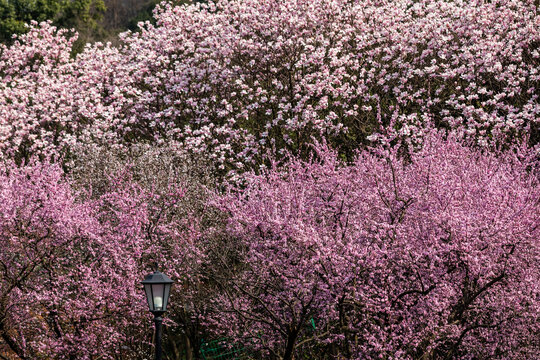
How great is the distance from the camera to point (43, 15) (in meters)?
51.0

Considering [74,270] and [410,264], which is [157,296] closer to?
[410,264]

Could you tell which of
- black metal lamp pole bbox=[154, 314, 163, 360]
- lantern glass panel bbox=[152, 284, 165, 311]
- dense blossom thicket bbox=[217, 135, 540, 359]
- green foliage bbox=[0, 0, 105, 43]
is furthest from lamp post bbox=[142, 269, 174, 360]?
green foliage bbox=[0, 0, 105, 43]

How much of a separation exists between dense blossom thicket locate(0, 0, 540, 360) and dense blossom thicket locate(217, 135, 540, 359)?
0.06m

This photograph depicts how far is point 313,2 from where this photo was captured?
22.4 metres

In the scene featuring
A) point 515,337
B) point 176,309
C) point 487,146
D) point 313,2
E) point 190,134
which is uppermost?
point 313,2

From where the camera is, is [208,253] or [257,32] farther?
[257,32]

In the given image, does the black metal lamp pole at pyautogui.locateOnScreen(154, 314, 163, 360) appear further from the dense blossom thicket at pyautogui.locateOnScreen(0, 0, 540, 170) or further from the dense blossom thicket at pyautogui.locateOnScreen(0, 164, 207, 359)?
the dense blossom thicket at pyautogui.locateOnScreen(0, 0, 540, 170)

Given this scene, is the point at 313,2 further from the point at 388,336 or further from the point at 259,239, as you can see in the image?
the point at 388,336

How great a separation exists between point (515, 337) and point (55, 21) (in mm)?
47553

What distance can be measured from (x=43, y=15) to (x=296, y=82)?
35304mm

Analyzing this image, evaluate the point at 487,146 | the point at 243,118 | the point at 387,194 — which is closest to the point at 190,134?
the point at 243,118

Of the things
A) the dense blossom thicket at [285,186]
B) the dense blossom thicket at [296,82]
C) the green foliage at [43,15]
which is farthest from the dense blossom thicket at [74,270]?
the green foliage at [43,15]

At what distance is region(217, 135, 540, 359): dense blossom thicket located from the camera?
10.2 metres

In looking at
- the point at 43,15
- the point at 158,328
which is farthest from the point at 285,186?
the point at 43,15
